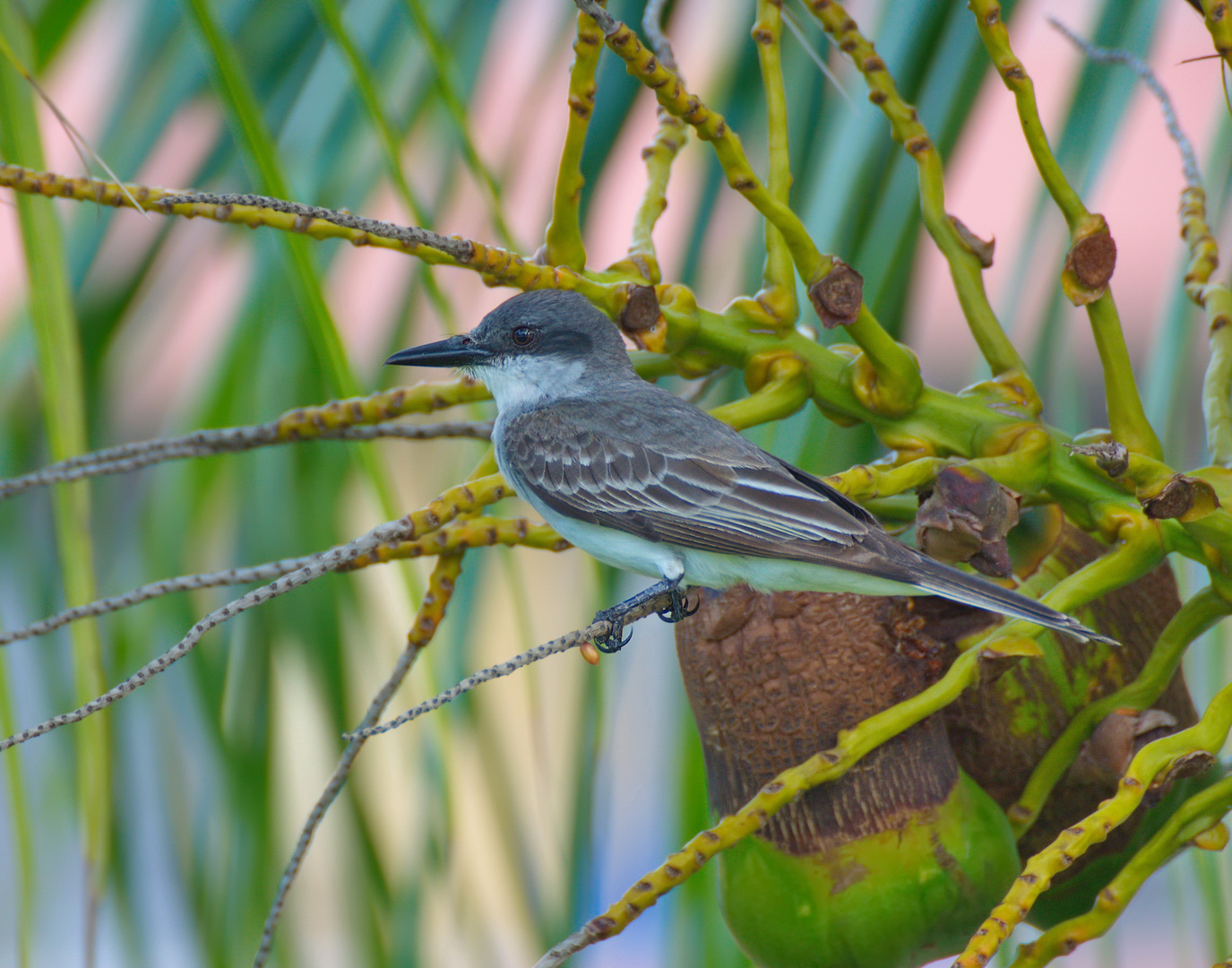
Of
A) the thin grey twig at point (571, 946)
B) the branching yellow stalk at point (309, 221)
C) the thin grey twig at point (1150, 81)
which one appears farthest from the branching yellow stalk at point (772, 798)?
the thin grey twig at point (1150, 81)

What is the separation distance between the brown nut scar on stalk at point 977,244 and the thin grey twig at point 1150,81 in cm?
17

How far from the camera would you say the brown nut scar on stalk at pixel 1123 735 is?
793mm

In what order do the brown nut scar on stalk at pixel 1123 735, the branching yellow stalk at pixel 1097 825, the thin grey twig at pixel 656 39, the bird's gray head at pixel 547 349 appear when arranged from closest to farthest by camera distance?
the branching yellow stalk at pixel 1097 825 → the brown nut scar on stalk at pixel 1123 735 → the thin grey twig at pixel 656 39 → the bird's gray head at pixel 547 349

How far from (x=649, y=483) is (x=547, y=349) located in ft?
0.91

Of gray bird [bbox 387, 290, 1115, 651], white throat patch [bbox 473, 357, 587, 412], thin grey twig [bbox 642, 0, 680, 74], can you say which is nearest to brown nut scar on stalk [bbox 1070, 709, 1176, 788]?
gray bird [bbox 387, 290, 1115, 651]

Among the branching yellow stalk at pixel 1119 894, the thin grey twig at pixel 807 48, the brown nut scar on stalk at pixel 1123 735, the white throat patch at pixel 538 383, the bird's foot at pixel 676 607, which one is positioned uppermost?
the white throat patch at pixel 538 383

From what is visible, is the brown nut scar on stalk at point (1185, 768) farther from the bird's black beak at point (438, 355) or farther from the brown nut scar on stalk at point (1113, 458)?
the bird's black beak at point (438, 355)

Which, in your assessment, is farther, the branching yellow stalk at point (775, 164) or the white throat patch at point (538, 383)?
the white throat patch at point (538, 383)

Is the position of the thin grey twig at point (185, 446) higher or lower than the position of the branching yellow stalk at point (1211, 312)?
higher

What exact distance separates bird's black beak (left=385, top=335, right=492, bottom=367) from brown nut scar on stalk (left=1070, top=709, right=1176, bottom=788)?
0.62 metres

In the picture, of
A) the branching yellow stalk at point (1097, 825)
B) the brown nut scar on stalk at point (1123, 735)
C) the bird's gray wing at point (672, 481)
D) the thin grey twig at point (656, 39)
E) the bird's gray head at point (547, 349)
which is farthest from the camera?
the bird's gray head at point (547, 349)

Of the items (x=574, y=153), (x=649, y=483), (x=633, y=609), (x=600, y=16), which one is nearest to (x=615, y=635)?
(x=633, y=609)

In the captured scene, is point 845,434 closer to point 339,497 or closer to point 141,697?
point 339,497

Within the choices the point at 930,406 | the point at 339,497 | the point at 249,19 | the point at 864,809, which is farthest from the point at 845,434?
the point at 249,19
